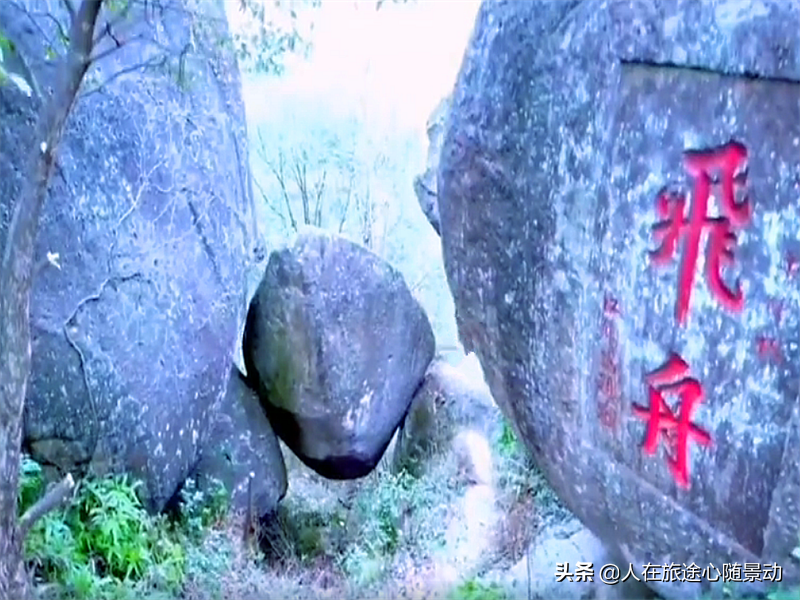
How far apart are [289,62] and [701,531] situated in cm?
682

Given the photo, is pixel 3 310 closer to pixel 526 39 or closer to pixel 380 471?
pixel 526 39

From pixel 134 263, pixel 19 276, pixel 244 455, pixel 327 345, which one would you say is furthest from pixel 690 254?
pixel 244 455

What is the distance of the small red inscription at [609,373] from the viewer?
302cm

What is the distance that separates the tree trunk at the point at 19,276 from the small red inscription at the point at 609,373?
1.71 m

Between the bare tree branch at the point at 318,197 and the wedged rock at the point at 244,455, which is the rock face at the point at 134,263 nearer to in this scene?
the wedged rock at the point at 244,455

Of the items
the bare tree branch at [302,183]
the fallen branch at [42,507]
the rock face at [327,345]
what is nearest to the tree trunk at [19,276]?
the fallen branch at [42,507]

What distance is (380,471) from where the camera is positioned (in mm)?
6969

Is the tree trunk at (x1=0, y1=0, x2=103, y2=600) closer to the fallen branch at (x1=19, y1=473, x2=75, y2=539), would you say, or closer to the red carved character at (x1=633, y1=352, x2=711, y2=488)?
the fallen branch at (x1=19, y1=473, x2=75, y2=539)

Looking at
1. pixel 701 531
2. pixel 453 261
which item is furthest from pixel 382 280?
pixel 701 531

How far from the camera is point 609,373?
3.06m

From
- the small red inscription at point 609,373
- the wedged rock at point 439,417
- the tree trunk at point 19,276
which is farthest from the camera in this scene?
the wedged rock at point 439,417

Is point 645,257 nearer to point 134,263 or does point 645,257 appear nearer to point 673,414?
point 673,414

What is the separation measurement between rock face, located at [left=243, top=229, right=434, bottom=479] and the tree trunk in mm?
2876

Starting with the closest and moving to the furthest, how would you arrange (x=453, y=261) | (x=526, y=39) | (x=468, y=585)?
(x=526, y=39) → (x=453, y=261) → (x=468, y=585)
